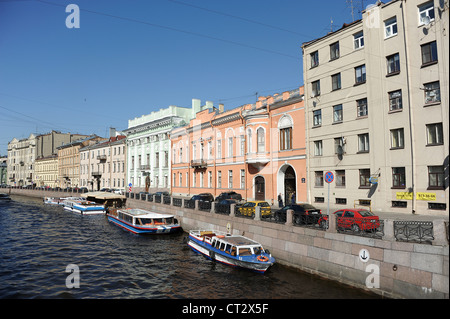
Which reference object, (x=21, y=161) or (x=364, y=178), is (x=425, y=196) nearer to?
(x=364, y=178)

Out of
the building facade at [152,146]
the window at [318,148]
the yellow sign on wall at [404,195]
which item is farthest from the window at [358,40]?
the building facade at [152,146]

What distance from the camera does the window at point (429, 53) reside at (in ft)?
64.3

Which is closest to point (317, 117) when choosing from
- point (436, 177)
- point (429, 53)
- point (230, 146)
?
point (429, 53)

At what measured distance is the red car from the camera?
13781mm

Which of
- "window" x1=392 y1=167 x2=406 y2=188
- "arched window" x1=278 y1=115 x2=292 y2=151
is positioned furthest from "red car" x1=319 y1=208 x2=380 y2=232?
"arched window" x1=278 y1=115 x2=292 y2=151

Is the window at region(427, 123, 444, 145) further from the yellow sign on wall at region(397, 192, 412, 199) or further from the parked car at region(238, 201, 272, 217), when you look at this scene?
the parked car at region(238, 201, 272, 217)

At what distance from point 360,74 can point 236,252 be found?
55.8ft

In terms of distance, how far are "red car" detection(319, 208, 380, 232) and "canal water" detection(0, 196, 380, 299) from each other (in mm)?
2699

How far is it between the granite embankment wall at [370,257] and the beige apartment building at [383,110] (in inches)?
360

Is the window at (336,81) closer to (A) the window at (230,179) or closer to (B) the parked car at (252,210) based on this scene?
(B) the parked car at (252,210)

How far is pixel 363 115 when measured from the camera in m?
23.8

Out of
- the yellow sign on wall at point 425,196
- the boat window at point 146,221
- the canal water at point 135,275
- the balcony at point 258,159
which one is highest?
the balcony at point 258,159

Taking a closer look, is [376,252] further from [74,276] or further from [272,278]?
[74,276]
